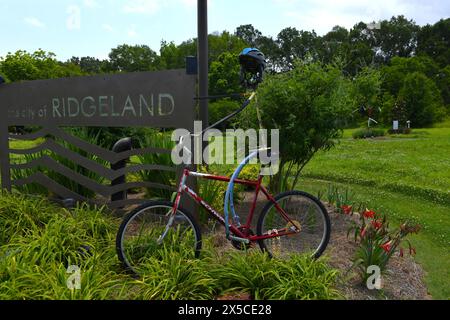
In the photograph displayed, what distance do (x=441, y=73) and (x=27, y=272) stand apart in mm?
49038

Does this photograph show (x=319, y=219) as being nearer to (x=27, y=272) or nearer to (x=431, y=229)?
(x=431, y=229)

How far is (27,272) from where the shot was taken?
9.58ft

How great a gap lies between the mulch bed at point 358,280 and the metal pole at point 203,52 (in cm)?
143

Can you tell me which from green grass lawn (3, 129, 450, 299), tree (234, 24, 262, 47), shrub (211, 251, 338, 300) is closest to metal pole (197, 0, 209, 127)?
green grass lawn (3, 129, 450, 299)

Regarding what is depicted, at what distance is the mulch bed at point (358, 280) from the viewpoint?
3.10 metres

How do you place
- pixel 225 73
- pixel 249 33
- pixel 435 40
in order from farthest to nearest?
pixel 249 33
pixel 435 40
pixel 225 73

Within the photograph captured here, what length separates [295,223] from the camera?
11.5 ft

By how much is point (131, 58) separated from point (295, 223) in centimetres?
5591

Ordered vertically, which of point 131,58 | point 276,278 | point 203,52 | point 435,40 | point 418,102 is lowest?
point 276,278

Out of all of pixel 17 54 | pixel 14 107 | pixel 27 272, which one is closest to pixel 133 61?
pixel 17 54

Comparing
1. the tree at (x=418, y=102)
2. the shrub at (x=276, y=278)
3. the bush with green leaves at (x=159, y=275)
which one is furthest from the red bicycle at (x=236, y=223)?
the tree at (x=418, y=102)

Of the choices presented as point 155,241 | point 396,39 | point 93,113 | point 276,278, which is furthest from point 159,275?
point 396,39

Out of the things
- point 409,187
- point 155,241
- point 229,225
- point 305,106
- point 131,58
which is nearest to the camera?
point 155,241

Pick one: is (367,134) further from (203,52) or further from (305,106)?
(203,52)
